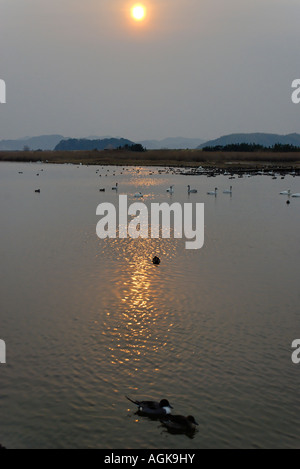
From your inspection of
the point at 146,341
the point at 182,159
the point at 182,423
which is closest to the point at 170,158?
the point at 182,159

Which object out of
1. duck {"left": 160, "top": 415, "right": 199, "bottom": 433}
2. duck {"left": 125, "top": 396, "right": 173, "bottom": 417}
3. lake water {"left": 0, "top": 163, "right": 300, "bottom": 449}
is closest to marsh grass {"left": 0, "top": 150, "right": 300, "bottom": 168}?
lake water {"left": 0, "top": 163, "right": 300, "bottom": 449}

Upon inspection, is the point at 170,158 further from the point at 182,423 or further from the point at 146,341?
the point at 182,423

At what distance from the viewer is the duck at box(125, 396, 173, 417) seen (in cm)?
941

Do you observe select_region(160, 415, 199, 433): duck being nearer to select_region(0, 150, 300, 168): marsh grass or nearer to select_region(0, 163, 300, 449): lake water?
select_region(0, 163, 300, 449): lake water

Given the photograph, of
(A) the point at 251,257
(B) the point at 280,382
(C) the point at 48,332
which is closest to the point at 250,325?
(B) the point at 280,382

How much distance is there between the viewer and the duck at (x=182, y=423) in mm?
9062

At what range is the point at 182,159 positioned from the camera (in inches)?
4914

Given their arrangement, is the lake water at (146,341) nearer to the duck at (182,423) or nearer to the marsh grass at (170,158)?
the duck at (182,423)

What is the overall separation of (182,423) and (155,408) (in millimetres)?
665

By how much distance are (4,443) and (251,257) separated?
1582 cm

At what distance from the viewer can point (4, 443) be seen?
8.73m
